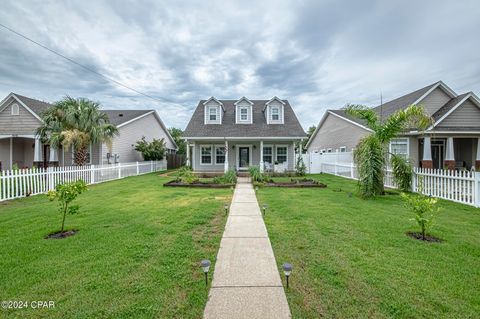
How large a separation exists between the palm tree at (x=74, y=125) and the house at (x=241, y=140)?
6.55 m

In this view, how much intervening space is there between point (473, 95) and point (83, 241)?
21.0 meters

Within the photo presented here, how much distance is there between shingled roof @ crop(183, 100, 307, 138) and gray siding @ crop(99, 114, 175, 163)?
219 inches

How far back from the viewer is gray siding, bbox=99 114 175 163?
1925cm

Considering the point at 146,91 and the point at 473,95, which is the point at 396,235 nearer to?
the point at 473,95

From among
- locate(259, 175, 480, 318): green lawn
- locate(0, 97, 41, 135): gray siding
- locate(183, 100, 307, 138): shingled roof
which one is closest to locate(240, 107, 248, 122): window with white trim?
locate(183, 100, 307, 138): shingled roof

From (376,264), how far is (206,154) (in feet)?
58.4

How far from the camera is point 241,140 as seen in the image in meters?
19.1

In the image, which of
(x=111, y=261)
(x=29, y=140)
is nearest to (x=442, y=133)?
(x=111, y=261)

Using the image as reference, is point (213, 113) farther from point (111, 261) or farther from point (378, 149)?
point (111, 261)

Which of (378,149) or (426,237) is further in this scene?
(378,149)

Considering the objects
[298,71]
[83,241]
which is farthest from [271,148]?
[83,241]

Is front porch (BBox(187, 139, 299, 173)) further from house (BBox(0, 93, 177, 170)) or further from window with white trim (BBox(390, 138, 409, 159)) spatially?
window with white trim (BBox(390, 138, 409, 159))

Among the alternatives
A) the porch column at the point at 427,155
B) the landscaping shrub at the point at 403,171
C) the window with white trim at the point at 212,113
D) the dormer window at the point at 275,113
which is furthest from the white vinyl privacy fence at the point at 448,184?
the window with white trim at the point at 212,113

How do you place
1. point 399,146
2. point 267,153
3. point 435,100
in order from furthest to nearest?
point 267,153 → point 435,100 → point 399,146
